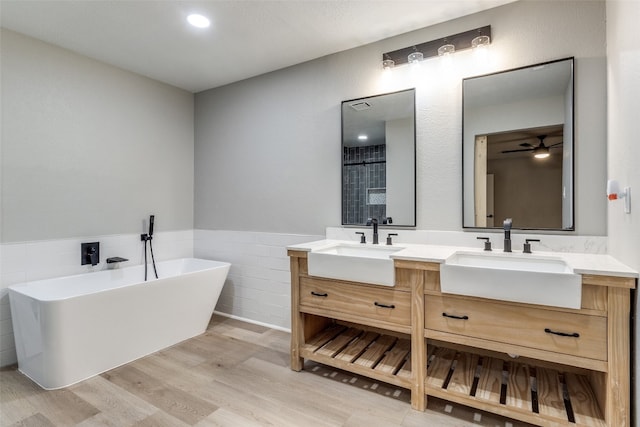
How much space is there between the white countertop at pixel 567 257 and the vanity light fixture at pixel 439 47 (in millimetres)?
1358

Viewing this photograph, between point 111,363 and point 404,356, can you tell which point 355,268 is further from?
point 111,363

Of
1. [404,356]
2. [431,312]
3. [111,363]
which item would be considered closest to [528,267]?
[431,312]

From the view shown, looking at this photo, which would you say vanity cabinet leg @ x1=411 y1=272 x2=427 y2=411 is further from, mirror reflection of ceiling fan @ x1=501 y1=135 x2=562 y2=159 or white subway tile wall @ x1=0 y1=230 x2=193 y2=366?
white subway tile wall @ x1=0 y1=230 x2=193 y2=366

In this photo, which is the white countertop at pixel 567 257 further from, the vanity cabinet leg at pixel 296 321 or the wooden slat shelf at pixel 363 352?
the wooden slat shelf at pixel 363 352

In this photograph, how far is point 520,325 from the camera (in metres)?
1.61

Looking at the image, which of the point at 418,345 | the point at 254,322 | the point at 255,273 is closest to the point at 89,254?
the point at 255,273

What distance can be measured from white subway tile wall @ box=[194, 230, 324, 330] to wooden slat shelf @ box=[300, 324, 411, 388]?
0.69m

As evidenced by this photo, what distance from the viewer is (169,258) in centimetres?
352

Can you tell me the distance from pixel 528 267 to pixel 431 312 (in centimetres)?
61

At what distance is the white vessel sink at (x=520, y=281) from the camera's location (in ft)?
4.80

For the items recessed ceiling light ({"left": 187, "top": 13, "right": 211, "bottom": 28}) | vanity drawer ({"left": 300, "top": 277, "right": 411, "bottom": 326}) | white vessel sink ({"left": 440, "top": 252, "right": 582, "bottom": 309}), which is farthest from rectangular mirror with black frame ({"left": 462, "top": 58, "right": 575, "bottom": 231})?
recessed ceiling light ({"left": 187, "top": 13, "right": 211, "bottom": 28})

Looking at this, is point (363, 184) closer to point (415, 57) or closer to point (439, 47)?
point (415, 57)

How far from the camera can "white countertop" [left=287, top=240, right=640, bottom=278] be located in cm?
142

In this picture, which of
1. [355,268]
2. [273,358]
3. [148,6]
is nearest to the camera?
[355,268]
